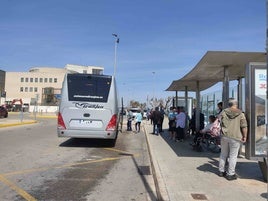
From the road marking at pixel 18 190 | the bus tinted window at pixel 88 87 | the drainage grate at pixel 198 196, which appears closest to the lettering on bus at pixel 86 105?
the bus tinted window at pixel 88 87

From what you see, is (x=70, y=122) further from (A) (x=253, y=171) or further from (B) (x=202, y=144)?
(A) (x=253, y=171)

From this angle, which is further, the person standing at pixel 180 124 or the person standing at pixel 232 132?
the person standing at pixel 180 124

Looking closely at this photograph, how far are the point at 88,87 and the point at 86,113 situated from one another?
1.13 m

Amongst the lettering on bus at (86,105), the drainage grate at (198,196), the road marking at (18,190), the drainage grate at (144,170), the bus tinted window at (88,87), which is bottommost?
the drainage grate at (144,170)

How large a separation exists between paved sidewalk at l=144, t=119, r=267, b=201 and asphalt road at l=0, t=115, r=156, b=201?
1.36 feet

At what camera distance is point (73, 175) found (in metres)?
9.54

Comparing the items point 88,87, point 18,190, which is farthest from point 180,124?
point 18,190

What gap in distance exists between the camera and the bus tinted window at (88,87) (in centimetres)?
1572

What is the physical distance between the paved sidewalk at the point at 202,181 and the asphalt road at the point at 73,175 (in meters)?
0.42

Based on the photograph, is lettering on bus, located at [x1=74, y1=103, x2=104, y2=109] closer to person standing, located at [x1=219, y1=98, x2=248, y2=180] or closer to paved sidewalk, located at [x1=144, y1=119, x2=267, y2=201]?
paved sidewalk, located at [x1=144, y1=119, x2=267, y2=201]

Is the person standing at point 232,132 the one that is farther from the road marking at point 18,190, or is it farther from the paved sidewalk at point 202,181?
the road marking at point 18,190

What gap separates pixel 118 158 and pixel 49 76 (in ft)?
406

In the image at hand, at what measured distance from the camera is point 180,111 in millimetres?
18672

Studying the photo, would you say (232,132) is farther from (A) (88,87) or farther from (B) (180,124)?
(B) (180,124)
